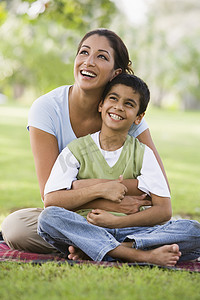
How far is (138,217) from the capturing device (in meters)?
2.87

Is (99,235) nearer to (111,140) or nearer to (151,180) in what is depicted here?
(151,180)

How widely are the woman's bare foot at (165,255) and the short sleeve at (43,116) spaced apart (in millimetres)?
1102

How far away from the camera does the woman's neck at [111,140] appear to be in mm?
3084

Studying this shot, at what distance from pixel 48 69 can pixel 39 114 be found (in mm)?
28616

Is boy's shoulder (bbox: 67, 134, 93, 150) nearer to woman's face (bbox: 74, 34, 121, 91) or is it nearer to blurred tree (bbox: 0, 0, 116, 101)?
woman's face (bbox: 74, 34, 121, 91)

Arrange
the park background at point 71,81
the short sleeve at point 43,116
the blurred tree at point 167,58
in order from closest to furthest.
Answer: the park background at point 71,81 < the short sleeve at point 43,116 < the blurred tree at point 167,58

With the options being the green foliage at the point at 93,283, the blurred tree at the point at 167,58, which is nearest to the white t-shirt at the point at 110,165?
the green foliage at the point at 93,283

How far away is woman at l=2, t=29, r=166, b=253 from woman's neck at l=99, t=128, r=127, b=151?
27cm

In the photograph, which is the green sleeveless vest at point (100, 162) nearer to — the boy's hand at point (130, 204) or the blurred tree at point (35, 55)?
the boy's hand at point (130, 204)

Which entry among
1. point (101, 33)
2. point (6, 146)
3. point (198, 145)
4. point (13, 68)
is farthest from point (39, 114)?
point (13, 68)

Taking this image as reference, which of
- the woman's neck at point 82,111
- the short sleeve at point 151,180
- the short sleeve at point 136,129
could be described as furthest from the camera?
the short sleeve at point 136,129

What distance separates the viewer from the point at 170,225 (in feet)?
9.53

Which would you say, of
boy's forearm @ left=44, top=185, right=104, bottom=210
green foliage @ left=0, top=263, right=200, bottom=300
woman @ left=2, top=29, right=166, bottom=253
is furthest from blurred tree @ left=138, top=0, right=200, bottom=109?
green foliage @ left=0, top=263, right=200, bottom=300

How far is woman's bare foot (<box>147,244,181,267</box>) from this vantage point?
2.68m
